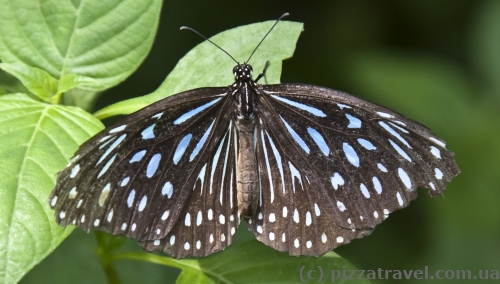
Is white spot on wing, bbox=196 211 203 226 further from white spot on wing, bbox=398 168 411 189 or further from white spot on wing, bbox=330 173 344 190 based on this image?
white spot on wing, bbox=398 168 411 189

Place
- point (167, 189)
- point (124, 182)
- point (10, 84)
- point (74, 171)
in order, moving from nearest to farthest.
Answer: point (74, 171), point (124, 182), point (167, 189), point (10, 84)

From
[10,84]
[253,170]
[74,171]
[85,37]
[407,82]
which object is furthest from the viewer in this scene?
[407,82]

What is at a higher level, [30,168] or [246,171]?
[246,171]

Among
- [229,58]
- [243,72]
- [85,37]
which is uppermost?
[85,37]

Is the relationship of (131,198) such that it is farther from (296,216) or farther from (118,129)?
(296,216)

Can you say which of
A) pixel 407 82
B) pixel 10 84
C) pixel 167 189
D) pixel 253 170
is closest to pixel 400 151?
pixel 253 170

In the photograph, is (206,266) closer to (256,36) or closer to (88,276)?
(256,36)
